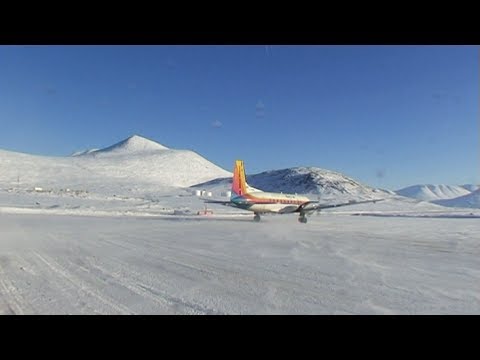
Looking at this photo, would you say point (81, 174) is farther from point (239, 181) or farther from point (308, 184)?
point (239, 181)

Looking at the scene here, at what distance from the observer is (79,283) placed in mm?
7367

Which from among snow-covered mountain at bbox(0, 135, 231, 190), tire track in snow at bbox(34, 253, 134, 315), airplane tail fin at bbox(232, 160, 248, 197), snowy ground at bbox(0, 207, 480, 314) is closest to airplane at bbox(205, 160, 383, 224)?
airplane tail fin at bbox(232, 160, 248, 197)

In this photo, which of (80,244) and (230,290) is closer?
(230,290)

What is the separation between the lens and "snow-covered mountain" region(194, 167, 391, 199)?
16038 centimetres

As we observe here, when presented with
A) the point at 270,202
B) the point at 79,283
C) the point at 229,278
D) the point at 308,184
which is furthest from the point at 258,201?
the point at 308,184

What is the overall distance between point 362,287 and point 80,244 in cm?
1285

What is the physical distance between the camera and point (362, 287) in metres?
7.38

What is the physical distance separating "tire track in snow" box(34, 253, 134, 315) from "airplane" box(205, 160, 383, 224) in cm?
2450

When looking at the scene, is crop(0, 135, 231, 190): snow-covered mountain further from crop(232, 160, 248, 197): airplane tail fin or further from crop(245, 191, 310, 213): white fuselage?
crop(245, 191, 310, 213): white fuselage

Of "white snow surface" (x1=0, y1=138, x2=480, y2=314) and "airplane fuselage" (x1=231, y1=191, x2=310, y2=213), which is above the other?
"airplane fuselage" (x1=231, y1=191, x2=310, y2=213)
